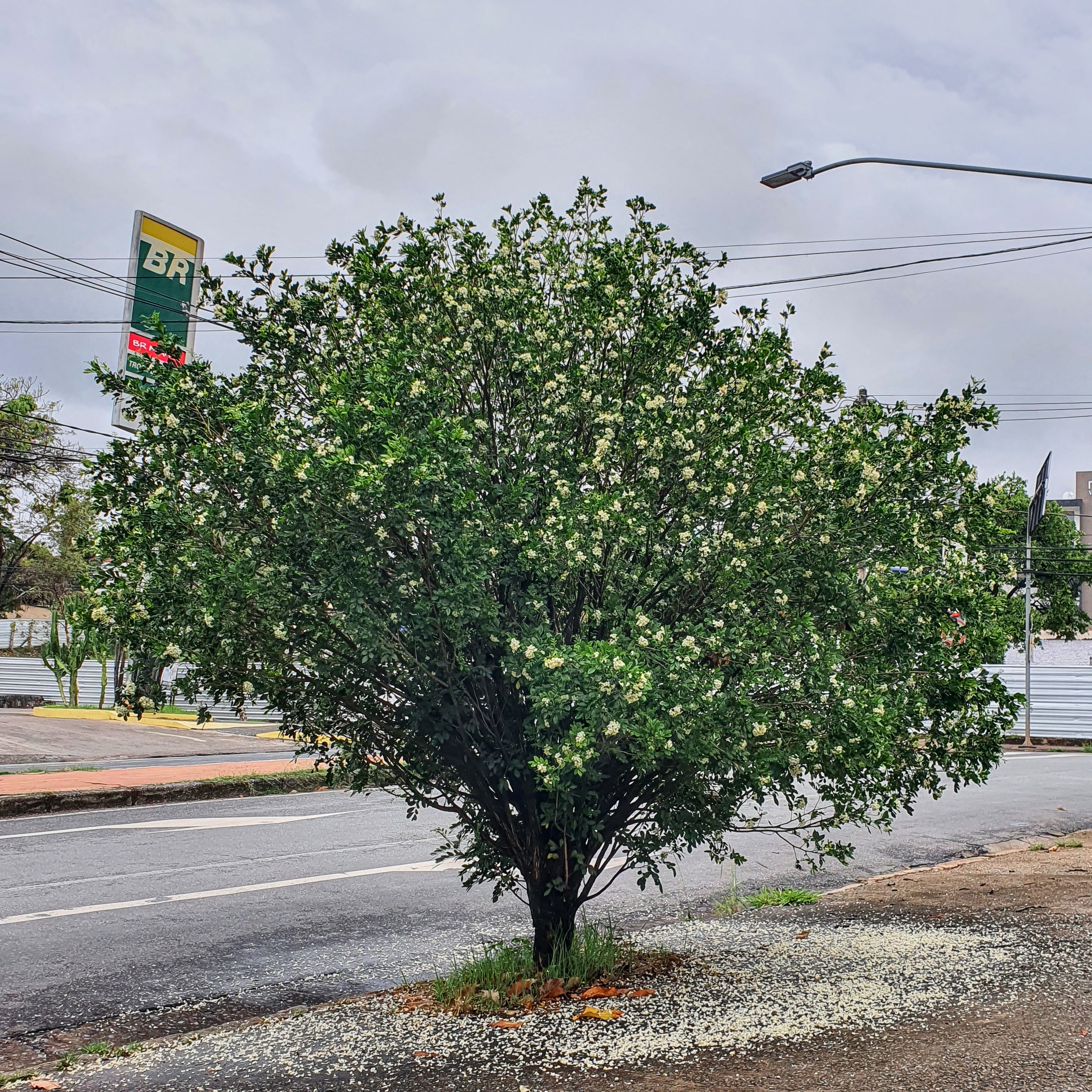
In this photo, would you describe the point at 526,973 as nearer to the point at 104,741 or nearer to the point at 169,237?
the point at 169,237

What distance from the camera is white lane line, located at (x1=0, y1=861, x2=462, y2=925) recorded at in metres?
7.27

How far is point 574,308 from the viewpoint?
4.96m

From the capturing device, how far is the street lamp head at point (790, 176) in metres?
9.59

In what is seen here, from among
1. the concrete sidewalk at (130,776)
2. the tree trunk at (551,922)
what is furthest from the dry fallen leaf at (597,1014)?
the concrete sidewalk at (130,776)

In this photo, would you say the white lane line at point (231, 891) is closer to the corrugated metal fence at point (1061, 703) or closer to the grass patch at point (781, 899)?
the grass patch at point (781, 899)

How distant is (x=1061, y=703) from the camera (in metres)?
29.8

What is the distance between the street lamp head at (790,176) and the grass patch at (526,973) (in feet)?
23.0

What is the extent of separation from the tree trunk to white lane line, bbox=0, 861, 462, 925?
1.49m

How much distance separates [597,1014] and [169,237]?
13.7 m

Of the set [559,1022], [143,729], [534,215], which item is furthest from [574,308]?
[143,729]

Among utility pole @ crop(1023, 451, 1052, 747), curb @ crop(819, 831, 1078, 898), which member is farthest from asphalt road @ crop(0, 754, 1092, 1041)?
utility pole @ crop(1023, 451, 1052, 747)

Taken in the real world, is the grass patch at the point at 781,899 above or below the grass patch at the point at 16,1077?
below

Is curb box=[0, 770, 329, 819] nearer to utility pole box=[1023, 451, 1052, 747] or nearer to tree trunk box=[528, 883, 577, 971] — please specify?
tree trunk box=[528, 883, 577, 971]

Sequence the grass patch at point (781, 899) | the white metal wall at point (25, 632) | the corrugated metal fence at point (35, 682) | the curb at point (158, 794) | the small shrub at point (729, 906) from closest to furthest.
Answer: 1. the small shrub at point (729, 906)
2. the grass patch at point (781, 899)
3. the curb at point (158, 794)
4. the corrugated metal fence at point (35, 682)
5. the white metal wall at point (25, 632)
